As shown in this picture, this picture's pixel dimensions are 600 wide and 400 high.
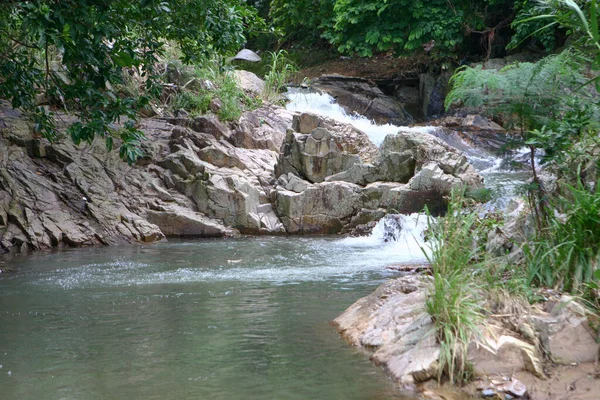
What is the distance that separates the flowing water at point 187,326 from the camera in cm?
491

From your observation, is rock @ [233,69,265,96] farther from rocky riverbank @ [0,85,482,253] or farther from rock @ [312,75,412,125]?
rocky riverbank @ [0,85,482,253]

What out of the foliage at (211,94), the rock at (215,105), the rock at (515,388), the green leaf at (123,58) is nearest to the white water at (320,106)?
the foliage at (211,94)

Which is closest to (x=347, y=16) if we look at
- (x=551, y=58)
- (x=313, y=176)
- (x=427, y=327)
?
(x=313, y=176)

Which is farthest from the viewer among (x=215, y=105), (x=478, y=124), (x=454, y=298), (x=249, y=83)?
(x=249, y=83)

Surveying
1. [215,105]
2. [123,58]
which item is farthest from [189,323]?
[215,105]

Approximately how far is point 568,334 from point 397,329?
131 cm

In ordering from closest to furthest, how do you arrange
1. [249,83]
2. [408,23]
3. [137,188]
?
[137,188], [249,83], [408,23]

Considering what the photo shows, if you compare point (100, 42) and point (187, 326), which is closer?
point (187, 326)

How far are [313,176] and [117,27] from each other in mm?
7969

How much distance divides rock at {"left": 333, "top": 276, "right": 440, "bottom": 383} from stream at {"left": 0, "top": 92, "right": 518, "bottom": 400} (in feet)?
0.50

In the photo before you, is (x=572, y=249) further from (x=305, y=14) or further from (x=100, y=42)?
(x=305, y=14)

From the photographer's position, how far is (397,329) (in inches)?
219

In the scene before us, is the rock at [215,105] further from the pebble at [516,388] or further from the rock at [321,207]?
the pebble at [516,388]

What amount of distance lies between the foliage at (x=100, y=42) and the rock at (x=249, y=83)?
9662mm
